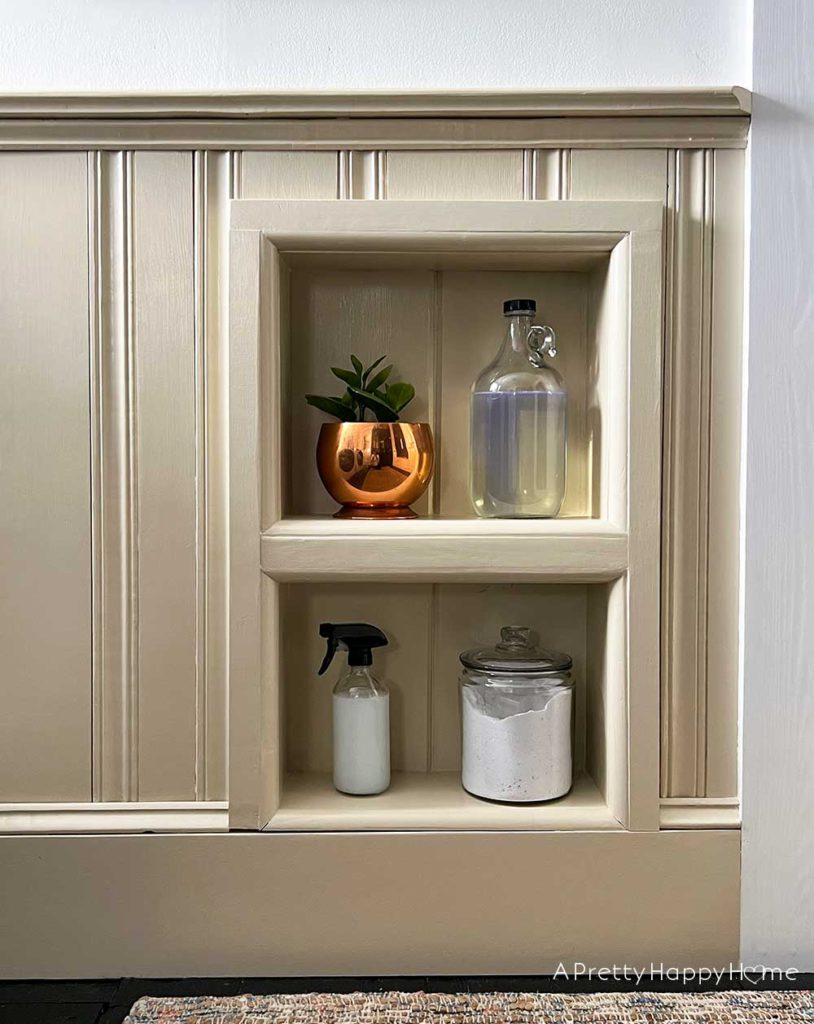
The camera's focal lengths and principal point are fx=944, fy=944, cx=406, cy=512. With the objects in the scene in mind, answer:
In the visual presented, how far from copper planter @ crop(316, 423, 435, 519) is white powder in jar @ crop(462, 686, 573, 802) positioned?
0.70 feet

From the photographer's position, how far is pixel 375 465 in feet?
3.08

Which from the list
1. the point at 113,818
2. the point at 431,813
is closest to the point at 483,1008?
the point at 431,813

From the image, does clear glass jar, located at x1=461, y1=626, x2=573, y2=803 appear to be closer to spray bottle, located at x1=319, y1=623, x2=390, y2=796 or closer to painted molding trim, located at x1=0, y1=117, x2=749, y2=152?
spray bottle, located at x1=319, y1=623, x2=390, y2=796

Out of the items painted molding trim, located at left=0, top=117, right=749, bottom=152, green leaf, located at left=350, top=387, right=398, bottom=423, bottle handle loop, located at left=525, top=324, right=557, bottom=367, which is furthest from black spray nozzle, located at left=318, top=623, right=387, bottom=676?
painted molding trim, located at left=0, top=117, right=749, bottom=152

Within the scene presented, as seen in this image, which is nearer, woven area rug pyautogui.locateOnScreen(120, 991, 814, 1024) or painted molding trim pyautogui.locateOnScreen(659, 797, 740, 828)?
woven area rug pyautogui.locateOnScreen(120, 991, 814, 1024)

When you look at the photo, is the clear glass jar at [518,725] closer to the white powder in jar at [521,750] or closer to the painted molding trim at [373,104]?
the white powder in jar at [521,750]

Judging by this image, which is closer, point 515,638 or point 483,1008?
point 483,1008

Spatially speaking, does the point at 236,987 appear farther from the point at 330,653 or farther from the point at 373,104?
the point at 373,104

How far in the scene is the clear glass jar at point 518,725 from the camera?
93cm

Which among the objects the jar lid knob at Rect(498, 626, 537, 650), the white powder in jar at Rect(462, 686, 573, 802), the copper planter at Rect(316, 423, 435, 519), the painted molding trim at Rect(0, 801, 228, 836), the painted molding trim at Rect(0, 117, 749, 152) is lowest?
the painted molding trim at Rect(0, 801, 228, 836)

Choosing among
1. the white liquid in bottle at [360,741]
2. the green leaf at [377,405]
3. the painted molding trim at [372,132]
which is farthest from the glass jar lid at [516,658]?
the painted molding trim at [372,132]

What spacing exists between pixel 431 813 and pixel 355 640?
181 mm

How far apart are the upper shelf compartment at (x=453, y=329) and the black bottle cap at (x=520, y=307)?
0.15ft

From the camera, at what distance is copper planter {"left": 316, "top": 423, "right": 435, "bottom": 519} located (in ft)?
3.07
